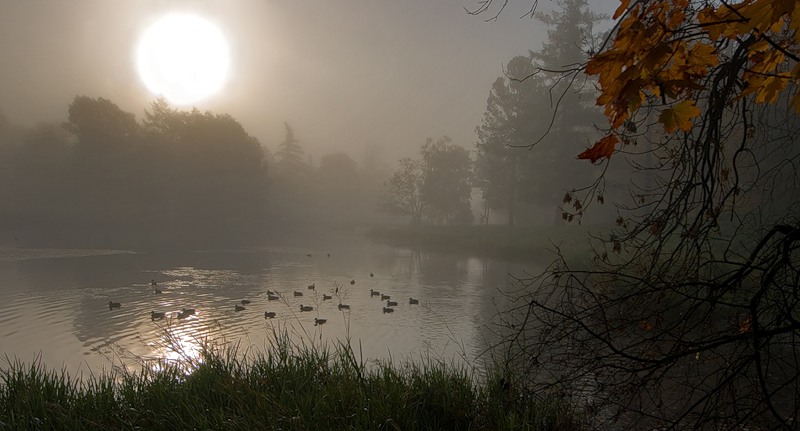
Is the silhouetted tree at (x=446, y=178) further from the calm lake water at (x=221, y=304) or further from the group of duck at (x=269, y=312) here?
the group of duck at (x=269, y=312)

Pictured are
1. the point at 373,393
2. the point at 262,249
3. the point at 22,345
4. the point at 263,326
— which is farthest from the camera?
the point at 262,249

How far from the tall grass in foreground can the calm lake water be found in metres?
0.62

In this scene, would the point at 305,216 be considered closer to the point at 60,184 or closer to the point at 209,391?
the point at 60,184

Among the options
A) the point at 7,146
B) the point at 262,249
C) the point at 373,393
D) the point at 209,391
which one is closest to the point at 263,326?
the point at 209,391

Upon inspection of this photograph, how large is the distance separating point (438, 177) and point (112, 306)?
142ft

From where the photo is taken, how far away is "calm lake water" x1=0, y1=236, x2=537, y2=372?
32.8 ft

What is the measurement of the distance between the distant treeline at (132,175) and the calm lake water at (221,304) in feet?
65.4

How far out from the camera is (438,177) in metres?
54.1

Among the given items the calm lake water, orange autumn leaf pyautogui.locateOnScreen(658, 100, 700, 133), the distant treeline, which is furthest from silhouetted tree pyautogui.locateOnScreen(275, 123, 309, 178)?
orange autumn leaf pyautogui.locateOnScreen(658, 100, 700, 133)

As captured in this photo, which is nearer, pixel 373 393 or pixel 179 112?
pixel 373 393

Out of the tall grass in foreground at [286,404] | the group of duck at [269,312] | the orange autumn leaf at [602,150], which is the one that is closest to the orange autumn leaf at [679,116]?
the orange autumn leaf at [602,150]

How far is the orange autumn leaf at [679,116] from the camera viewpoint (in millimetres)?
1777

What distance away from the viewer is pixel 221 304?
1482cm

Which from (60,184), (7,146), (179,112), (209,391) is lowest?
(209,391)
